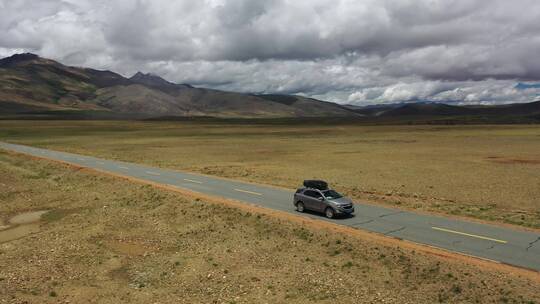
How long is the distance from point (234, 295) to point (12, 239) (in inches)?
635

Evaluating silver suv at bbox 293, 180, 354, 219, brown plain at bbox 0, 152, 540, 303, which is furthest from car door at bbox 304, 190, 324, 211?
brown plain at bbox 0, 152, 540, 303

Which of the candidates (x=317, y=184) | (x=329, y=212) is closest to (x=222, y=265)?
(x=329, y=212)

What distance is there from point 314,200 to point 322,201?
0.63 m

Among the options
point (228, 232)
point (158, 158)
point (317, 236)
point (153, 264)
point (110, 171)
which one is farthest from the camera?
point (158, 158)

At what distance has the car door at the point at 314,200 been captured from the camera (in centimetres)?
2711

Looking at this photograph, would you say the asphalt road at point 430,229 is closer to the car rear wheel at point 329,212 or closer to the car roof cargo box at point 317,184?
the car rear wheel at point 329,212

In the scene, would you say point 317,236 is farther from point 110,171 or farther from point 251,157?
point 251,157

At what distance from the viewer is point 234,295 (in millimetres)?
17312

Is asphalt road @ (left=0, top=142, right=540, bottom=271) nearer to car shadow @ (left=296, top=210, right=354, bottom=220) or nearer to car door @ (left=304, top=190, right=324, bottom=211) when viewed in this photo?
car shadow @ (left=296, top=210, right=354, bottom=220)

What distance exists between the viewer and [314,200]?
27.4 m

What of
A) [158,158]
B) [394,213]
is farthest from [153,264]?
[158,158]

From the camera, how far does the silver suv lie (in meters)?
26.3

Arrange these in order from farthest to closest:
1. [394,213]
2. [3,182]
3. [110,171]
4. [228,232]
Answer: [110,171]
[3,182]
[394,213]
[228,232]

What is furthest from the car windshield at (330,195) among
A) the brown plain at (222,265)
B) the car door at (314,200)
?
the brown plain at (222,265)
